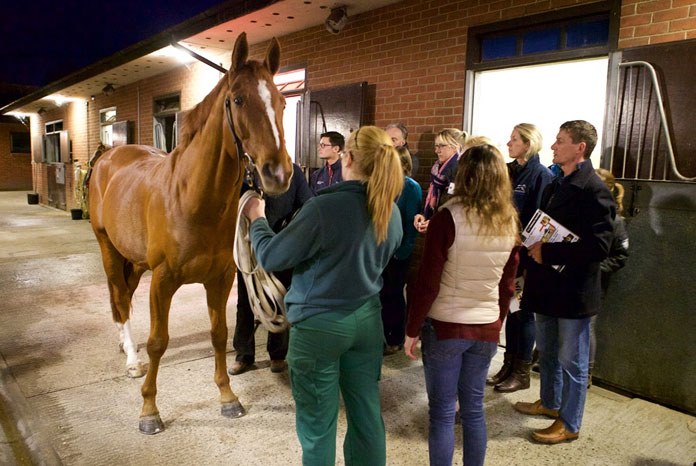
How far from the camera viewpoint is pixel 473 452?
7.22ft

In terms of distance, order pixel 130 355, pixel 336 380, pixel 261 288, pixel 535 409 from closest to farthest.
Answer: pixel 336 380
pixel 261 288
pixel 535 409
pixel 130 355

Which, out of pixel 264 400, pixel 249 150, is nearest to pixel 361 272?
pixel 249 150

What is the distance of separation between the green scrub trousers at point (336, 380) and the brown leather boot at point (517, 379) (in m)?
1.86

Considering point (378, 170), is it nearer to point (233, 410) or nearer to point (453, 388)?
point (453, 388)

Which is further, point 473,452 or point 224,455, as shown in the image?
point 224,455

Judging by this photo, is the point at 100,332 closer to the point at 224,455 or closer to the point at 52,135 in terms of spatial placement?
the point at 224,455

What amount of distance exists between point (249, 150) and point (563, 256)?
1755mm

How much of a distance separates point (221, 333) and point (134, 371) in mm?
935

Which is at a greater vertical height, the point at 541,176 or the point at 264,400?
the point at 541,176

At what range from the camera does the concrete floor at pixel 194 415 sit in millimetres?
2756

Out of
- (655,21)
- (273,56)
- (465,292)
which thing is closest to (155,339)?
(273,56)

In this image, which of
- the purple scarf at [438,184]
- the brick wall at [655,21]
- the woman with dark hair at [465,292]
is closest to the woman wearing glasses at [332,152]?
the purple scarf at [438,184]

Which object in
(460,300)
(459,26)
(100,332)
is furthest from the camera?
(459,26)

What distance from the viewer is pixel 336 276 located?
1.83 metres
